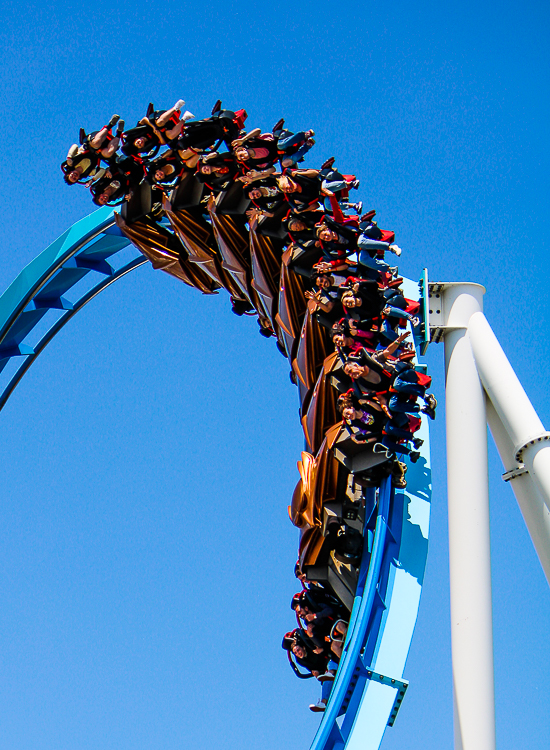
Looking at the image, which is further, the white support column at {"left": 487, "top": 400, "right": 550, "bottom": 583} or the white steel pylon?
the white support column at {"left": 487, "top": 400, "right": 550, "bottom": 583}

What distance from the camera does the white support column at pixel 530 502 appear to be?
6039mm

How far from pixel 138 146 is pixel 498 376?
2.96 m

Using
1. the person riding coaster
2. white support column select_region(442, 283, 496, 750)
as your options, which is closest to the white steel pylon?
white support column select_region(442, 283, 496, 750)

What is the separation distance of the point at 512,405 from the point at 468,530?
82 centimetres

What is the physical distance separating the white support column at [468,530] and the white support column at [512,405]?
8 cm

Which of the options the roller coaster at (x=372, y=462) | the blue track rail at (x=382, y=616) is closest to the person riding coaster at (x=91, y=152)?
the roller coaster at (x=372, y=462)

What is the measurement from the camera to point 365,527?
5855mm

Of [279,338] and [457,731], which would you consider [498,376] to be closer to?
[279,338]

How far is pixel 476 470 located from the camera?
6.30 metres

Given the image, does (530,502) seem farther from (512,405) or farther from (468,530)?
(512,405)

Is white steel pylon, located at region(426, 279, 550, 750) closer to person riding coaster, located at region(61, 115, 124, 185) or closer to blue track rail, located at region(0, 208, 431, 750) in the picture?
blue track rail, located at region(0, 208, 431, 750)

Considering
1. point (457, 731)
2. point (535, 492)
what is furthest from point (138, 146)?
point (457, 731)

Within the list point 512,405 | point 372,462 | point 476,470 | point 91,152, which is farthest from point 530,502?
point 91,152

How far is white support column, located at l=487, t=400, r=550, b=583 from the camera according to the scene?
6.04m
